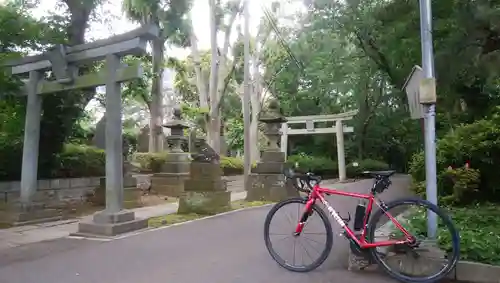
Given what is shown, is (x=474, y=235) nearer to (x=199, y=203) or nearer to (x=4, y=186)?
(x=199, y=203)

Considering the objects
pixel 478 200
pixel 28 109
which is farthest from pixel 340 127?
pixel 28 109

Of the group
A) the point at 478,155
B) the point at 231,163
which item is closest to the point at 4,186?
the point at 478,155

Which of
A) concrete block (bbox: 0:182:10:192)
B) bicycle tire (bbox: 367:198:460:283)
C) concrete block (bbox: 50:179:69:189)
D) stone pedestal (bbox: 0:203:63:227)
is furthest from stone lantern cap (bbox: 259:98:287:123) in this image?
bicycle tire (bbox: 367:198:460:283)

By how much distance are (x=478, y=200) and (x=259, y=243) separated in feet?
16.1

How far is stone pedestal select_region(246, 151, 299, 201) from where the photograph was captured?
43.0ft

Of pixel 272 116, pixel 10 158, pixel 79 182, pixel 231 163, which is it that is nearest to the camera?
pixel 10 158

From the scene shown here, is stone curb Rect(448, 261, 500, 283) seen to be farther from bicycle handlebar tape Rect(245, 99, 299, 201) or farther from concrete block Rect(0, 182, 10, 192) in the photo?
concrete block Rect(0, 182, 10, 192)

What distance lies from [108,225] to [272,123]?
719 cm

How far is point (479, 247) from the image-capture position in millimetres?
4371

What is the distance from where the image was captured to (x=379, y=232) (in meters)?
4.79

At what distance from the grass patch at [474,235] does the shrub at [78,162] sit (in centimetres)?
962

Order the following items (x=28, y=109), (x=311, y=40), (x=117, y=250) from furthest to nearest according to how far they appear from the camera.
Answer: (x=311, y=40) < (x=28, y=109) < (x=117, y=250)

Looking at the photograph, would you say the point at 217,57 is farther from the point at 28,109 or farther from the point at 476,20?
the point at 476,20

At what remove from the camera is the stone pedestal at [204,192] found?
10.2 metres
